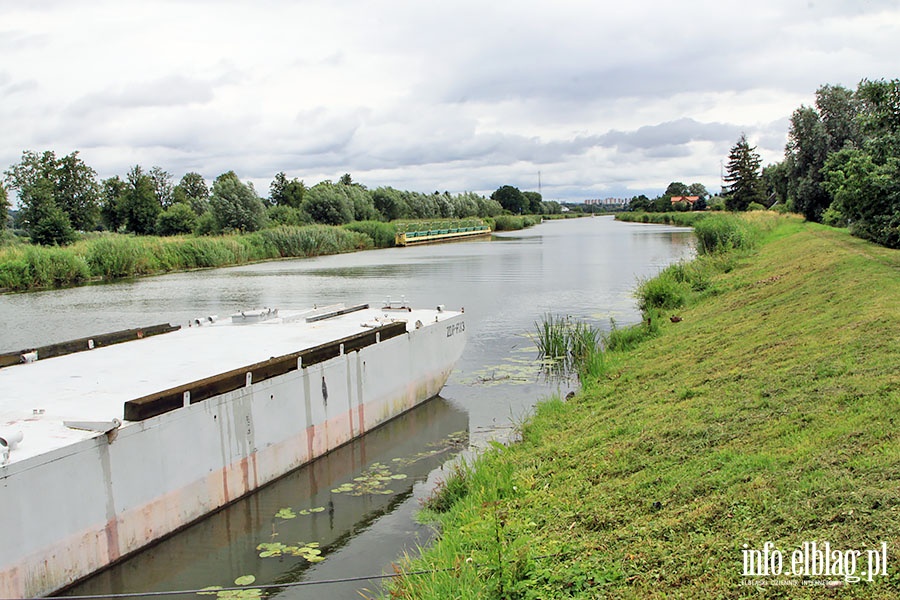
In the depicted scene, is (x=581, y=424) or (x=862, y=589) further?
(x=581, y=424)

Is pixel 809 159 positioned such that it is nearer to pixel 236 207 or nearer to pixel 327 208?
pixel 236 207

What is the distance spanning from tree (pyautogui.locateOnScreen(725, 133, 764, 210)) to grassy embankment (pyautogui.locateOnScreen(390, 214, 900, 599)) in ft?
286

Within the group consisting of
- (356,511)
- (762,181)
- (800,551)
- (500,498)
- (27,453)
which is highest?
(762,181)

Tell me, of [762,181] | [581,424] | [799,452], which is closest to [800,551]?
[799,452]

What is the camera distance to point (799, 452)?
6027mm

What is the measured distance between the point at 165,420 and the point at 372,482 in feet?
10.3

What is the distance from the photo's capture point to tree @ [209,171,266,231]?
2559 inches

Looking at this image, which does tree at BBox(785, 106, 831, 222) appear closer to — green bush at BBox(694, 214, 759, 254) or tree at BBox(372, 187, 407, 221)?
green bush at BBox(694, 214, 759, 254)

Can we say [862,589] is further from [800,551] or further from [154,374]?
[154,374]

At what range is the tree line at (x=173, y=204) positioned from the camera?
6184 cm

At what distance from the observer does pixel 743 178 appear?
309ft

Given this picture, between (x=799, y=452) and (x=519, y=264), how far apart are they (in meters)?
38.0

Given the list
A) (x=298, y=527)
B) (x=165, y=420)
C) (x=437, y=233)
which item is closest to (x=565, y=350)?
(x=298, y=527)

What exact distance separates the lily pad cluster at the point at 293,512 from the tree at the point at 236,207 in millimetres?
58936
